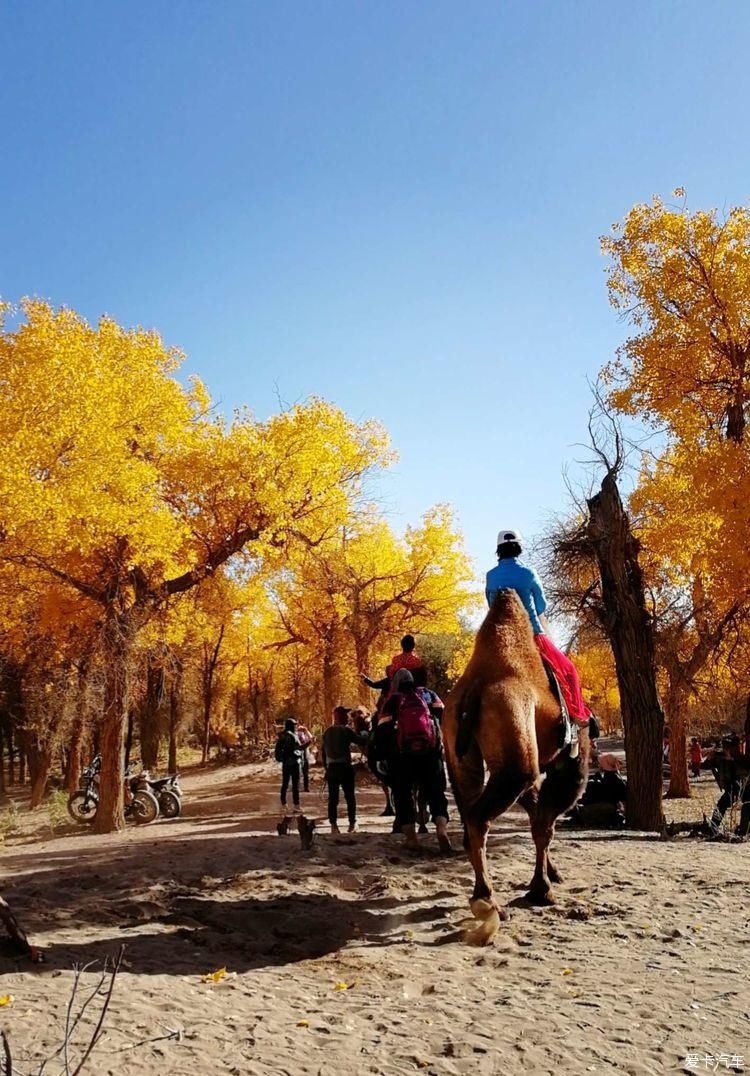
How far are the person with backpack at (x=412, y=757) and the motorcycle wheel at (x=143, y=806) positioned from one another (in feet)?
34.3

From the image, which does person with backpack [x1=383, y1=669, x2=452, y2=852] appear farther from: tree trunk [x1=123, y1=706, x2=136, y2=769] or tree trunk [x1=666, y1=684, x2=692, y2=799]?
tree trunk [x1=666, y1=684, x2=692, y2=799]

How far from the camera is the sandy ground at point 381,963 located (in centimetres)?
370

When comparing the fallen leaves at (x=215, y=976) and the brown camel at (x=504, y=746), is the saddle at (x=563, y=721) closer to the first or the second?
the brown camel at (x=504, y=746)

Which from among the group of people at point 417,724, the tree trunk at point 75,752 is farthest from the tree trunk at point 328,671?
the group of people at point 417,724

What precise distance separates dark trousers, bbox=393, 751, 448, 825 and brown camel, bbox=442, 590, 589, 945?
2510mm

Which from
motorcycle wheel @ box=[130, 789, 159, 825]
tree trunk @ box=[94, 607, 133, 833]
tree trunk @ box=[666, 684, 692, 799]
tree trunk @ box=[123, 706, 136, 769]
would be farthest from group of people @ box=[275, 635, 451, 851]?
tree trunk @ box=[666, 684, 692, 799]

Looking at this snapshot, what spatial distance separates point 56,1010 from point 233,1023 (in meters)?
0.90

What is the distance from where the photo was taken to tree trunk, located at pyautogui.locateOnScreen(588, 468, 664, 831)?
12258 mm

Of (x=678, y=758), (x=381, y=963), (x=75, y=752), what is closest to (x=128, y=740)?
(x=75, y=752)

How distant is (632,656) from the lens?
12.5 meters

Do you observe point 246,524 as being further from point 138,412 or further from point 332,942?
point 332,942

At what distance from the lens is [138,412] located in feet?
52.0

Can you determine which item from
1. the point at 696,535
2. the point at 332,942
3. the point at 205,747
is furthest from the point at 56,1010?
the point at 205,747

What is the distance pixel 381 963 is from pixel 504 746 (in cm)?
168
